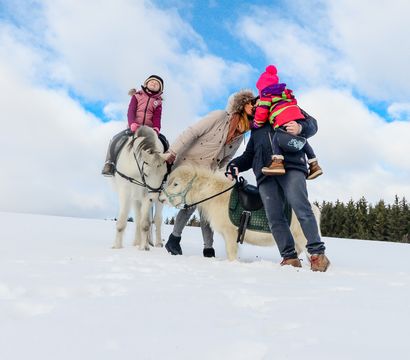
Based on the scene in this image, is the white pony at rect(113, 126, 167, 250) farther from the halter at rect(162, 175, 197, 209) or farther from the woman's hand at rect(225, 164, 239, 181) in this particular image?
the woman's hand at rect(225, 164, 239, 181)

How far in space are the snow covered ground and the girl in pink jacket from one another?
10.7 ft

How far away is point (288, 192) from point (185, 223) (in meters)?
2.12

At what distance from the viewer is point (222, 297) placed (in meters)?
2.92

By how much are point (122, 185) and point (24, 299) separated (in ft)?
13.7

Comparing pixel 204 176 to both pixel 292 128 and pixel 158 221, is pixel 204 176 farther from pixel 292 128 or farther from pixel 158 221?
pixel 158 221

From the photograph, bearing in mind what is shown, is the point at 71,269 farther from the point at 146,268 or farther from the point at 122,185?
the point at 122,185

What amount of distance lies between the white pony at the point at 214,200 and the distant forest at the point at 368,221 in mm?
66836

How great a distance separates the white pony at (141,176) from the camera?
644 cm

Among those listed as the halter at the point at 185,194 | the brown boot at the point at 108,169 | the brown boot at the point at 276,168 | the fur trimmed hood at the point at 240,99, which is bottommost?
the halter at the point at 185,194

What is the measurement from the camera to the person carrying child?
16.0 feet

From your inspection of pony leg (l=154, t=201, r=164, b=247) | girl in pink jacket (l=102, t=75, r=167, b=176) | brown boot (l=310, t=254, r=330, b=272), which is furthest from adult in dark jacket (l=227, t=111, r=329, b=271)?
pony leg (l=154, t=201, r=164, b=247)

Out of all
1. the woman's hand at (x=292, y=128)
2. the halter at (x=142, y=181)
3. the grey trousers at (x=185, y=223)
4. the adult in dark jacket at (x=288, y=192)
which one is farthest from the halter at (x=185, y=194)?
the woman's hand at (x=292, y=128)

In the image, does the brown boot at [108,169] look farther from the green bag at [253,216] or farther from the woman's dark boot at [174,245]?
the green bag at [253,216]

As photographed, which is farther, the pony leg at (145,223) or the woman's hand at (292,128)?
the pony leg at (145,223)
